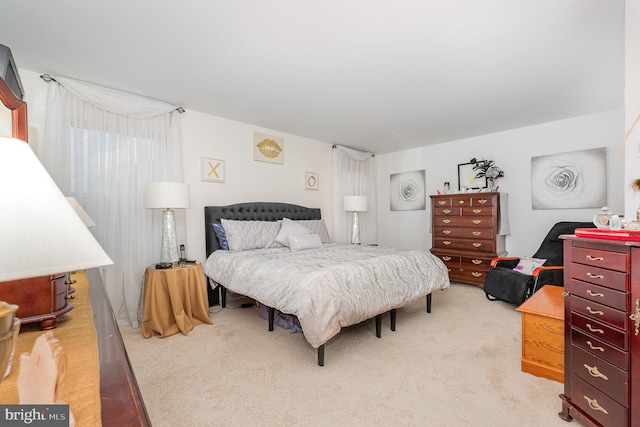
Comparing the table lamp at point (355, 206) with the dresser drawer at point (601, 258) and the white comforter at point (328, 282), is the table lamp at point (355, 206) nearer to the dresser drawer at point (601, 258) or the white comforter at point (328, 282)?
the white comforter at point (328, 282)

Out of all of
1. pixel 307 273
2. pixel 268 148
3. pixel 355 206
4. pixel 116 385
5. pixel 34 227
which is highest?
pixel 268 148

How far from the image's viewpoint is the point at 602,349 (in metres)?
1.40

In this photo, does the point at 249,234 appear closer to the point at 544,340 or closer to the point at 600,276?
the point at 544,340

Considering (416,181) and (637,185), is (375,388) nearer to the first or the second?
(637,185)

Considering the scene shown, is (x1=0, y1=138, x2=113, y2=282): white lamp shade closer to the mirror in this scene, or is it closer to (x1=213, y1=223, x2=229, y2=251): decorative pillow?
the mirror

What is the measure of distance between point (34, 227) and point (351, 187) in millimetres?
5389

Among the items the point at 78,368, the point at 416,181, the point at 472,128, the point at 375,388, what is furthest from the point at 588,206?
the point at 78,368

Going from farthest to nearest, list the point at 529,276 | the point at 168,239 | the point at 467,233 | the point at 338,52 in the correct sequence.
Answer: the point at 467,233 → the point at 529,276 → the point at 168,239 → the point at 338,52

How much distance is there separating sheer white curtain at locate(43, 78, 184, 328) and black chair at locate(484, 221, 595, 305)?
161 inches

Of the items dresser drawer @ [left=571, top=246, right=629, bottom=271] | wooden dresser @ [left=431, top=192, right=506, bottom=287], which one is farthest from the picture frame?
dresser drawer @ [left=571, top=246, right=629, bottom=271]

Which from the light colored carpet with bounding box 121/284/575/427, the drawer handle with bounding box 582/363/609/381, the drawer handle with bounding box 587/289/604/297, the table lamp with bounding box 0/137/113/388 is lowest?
the light colored carpet with bounding box 121/284/575/427

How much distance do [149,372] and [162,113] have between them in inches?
107

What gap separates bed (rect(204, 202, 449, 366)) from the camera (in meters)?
2.15

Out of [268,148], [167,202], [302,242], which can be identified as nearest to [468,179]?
[302,242]
